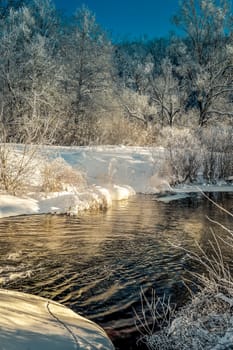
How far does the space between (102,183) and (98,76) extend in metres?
15.8

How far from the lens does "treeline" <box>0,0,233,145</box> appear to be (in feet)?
87.6

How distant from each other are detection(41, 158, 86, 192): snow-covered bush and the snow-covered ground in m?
0.21

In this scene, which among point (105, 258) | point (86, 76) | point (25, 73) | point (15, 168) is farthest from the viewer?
point (86, 76)

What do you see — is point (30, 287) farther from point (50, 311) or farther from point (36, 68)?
point (36, 68)

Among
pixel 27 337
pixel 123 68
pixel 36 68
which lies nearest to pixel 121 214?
pixel 27 337

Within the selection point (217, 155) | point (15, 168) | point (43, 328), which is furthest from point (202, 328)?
point (217, 155)

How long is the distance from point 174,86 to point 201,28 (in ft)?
15.0

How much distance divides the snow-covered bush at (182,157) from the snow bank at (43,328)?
45.0 ft

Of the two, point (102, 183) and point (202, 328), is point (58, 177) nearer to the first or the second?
point (102, 183)

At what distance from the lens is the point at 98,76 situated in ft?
97.3

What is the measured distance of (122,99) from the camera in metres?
31.3

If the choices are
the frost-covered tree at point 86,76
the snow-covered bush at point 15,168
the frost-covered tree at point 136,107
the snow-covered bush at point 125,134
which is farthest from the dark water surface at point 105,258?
the frost-covered tree at point 136,107

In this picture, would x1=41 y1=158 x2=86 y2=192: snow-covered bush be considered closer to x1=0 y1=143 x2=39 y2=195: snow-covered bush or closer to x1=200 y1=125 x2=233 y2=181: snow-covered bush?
x1=0 y1=143 x2=39 y2=195: snow-covered bush

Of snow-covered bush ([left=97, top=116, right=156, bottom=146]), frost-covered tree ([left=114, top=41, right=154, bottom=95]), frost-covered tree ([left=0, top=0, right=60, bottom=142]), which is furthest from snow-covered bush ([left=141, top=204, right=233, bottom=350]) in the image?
frost-covered tree ([left=114, top=41, right=154, bottom=95])
